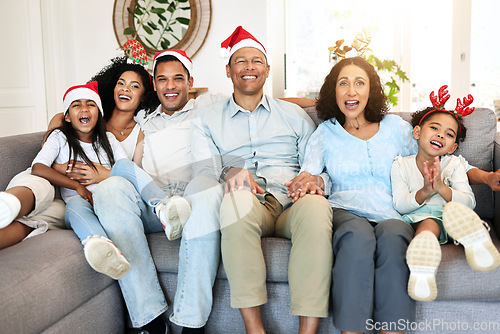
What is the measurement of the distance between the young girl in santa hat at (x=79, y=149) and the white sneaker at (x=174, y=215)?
0.77ft

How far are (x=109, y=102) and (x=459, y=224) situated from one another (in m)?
1.70

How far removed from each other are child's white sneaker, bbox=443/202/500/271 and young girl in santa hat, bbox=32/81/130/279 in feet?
3.79

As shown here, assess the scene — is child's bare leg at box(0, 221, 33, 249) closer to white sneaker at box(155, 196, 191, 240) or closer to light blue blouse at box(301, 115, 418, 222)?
white sneaker at box(155, 196, 191, 240)

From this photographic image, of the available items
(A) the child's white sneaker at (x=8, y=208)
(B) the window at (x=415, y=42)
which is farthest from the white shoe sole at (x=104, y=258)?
(B) the window at (x=415, y=42)

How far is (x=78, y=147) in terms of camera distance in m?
1.96

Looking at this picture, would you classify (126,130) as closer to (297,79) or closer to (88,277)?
(88,277)

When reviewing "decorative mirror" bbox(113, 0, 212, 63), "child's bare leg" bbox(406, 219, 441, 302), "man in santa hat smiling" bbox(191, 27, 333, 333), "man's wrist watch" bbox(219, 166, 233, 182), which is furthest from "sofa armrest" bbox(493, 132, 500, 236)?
"decorative mirror" bbox(113, 0, 212, 63)

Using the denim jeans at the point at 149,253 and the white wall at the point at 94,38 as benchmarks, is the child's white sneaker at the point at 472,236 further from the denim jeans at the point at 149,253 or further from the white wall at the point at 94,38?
the white wall at the point at 94,38

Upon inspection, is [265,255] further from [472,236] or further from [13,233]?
[13,233]

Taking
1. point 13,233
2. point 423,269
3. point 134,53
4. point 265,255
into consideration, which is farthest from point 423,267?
point 134,53

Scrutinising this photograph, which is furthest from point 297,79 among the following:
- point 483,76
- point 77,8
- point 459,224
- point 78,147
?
point 459,224

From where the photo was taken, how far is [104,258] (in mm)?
1426

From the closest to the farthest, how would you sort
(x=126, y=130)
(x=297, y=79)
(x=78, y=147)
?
(x=78, y=147) < (x=126, y=130) < (x=297, y=79)

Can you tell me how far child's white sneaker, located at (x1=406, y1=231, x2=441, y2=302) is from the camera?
1336mm
